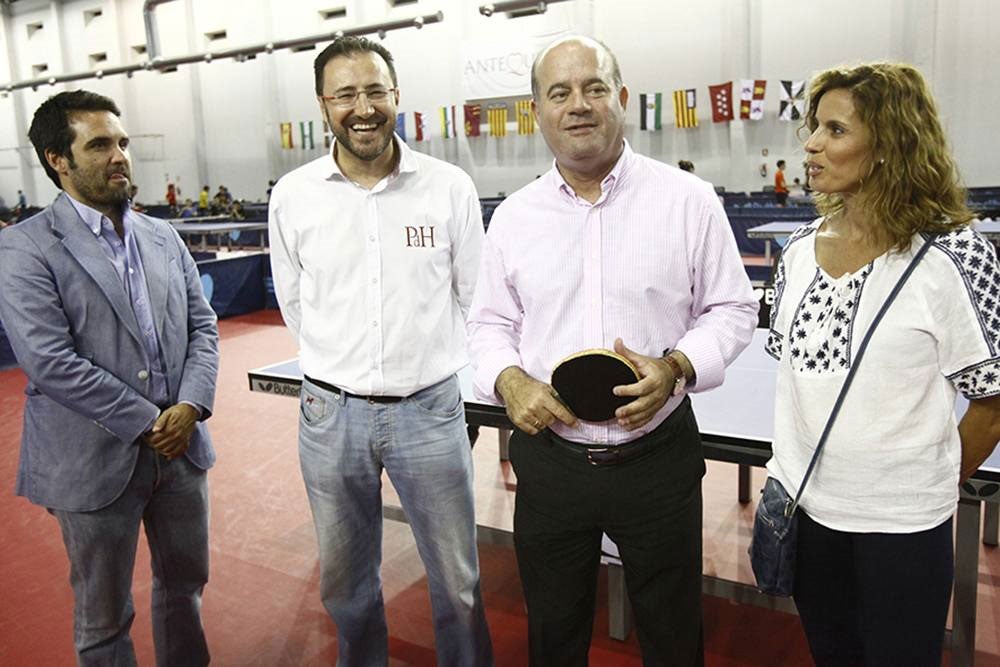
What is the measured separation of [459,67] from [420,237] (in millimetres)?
14991

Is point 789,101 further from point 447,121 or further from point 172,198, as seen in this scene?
point 172,198

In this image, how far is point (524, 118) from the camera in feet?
50.8

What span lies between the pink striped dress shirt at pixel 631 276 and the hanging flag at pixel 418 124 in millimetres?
15847

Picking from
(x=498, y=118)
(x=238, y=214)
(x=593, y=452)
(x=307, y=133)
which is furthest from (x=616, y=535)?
(x=307, y=133)

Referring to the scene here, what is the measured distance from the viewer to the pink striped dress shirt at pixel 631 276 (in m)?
1.64

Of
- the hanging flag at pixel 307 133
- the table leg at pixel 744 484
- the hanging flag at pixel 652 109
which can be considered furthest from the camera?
the hanging flag at pixel 307 133

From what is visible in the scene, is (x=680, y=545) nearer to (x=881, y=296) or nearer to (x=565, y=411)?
(x=565, y=411)

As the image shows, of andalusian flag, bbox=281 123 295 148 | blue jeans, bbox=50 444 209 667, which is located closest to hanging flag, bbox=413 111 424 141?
andalusian flag, bbox=281 123 295 148

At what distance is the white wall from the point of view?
12578mm

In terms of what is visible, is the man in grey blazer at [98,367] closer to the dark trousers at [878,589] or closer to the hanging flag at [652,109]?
the dark trousers at [878,589]

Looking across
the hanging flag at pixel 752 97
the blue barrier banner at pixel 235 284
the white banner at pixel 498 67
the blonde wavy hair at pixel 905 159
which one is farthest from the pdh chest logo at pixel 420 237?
the white banner at pixel 498 67

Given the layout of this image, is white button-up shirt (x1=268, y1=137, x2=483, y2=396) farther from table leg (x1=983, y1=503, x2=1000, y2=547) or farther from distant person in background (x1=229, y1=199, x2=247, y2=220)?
distant person in background (x1=229, y1=199, x2=247, y2=220)

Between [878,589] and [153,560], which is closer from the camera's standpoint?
[878,589]

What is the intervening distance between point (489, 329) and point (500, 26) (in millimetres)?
14918
